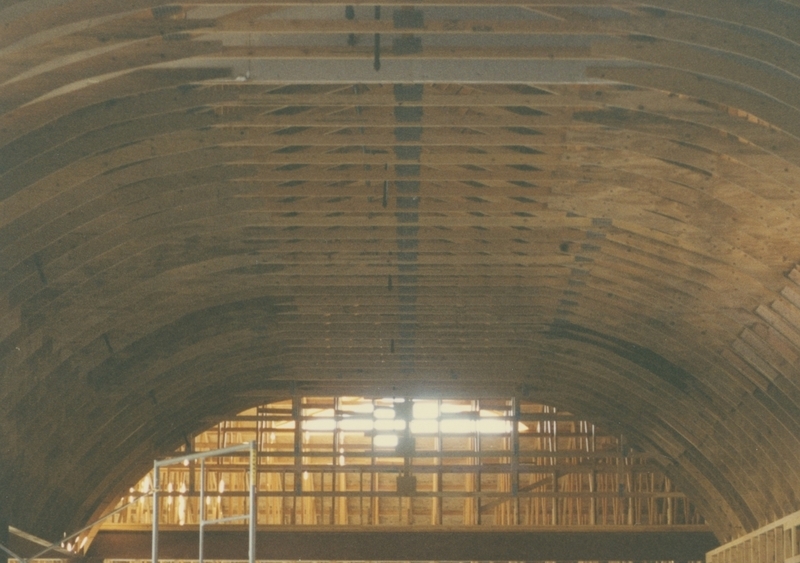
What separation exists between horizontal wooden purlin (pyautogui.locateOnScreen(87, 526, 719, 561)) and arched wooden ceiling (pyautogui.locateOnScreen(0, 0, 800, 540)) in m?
1.15

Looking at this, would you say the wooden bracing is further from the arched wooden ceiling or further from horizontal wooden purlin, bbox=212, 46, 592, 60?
horizontal wooden purlin, bbox=212, 46, 592, 60

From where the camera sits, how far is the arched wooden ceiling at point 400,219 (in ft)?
32.4

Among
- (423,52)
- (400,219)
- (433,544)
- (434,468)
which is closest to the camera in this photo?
(423,52)

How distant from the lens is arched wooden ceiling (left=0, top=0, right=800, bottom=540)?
989 cm

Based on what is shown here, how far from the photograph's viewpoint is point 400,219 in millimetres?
14266

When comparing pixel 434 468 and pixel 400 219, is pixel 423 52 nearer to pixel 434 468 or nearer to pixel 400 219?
pixel 400 219

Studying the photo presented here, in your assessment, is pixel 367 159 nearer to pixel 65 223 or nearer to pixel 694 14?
pixel 65 223

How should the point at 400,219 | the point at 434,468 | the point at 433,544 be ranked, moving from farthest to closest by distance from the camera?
the point at 434,468
the point at 433,544
the point at 400,219

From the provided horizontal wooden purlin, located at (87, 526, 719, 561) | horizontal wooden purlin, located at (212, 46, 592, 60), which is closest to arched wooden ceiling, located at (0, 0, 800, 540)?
horizontal wooden purlin, located at (212, 46, 592, 60)

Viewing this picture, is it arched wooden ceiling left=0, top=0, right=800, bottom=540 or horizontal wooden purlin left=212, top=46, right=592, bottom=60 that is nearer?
arched wooden ceiling left=0, top=0, right=800, bottom=540

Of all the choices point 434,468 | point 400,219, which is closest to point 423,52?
point 400,219

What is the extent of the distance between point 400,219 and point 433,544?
1002cm

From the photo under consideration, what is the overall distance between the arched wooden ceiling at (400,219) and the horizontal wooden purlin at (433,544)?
3.76ft

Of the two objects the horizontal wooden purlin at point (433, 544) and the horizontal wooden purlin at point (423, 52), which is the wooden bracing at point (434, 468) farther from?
the horizontal wooden purlin at point (423, 52)
